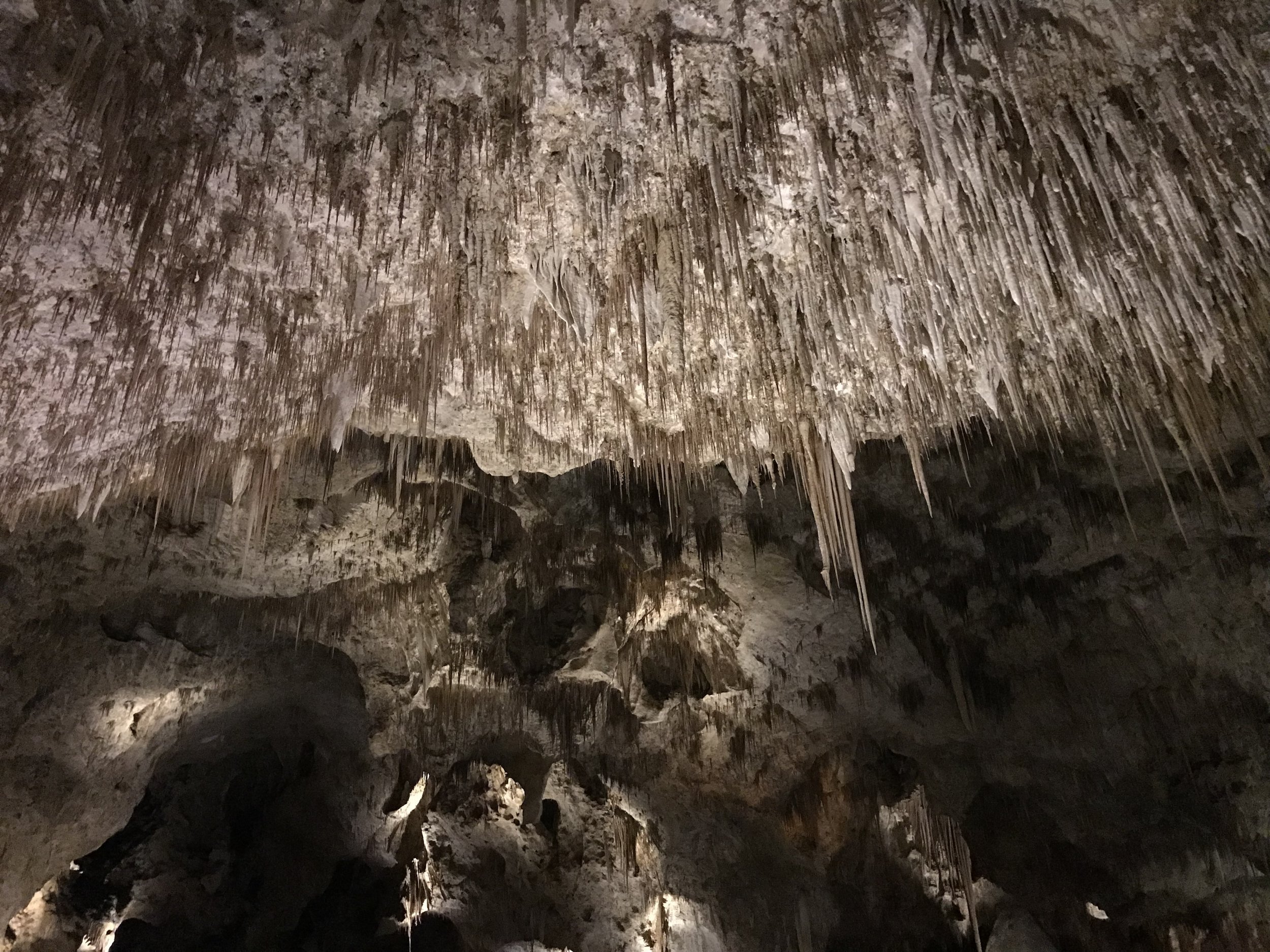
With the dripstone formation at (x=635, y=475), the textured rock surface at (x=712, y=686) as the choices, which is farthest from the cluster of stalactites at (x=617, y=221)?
the textured rock surface at (x=712, y=686)

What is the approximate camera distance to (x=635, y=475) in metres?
7.43

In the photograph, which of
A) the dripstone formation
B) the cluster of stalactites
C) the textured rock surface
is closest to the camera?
the cluster of stalactites

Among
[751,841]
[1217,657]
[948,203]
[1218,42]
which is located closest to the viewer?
[1218,42]

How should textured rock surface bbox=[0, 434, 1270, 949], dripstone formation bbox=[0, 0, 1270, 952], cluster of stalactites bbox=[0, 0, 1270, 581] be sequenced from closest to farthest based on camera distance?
cluster of stalactites bbox=[0, 0, 1270, 581]
dripstone formation bbox=[0, 0, 1270, 952]
textured rock surface bbox=[0, 434, 1270, 949]

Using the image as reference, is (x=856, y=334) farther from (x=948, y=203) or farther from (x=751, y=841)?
(x=751, y=841)

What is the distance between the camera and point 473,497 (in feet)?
24.7

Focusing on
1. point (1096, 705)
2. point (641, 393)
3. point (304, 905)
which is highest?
point (641, 393)

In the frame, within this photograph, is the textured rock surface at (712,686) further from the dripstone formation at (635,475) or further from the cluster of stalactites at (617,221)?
the cluster of stalactites at (617,221)

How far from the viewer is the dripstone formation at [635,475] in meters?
3.09

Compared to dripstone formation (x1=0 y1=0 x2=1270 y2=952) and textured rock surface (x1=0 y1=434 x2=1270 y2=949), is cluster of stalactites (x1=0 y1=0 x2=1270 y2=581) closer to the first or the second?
dripstone formation (x1=0 y1=0 x2=1270 y2=952)

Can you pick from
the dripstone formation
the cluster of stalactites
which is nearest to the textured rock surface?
the dripstone formation

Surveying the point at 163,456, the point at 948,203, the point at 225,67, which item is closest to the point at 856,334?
the point at 948,203

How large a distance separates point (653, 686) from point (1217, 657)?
442 centimetres

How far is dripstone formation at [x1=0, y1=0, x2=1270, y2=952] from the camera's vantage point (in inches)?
122
